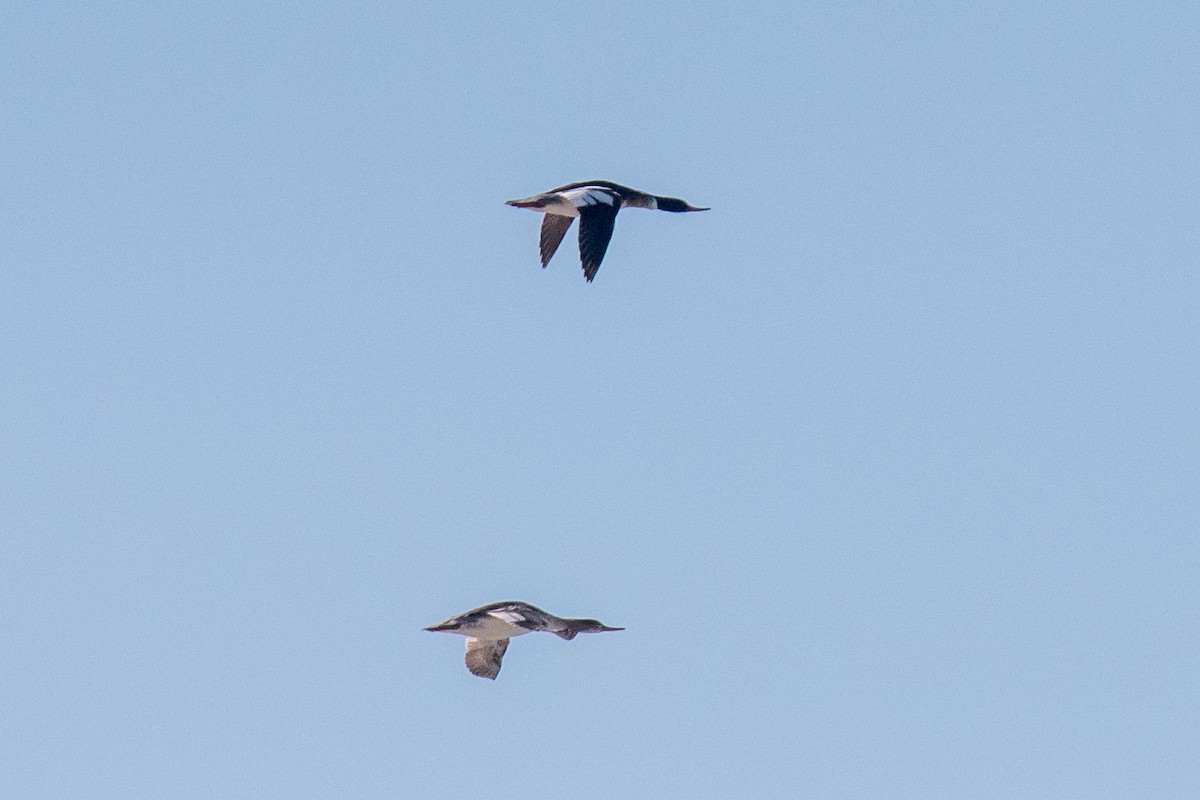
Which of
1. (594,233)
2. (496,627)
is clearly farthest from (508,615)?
(594,233)

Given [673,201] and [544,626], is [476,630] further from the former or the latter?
[673,201]

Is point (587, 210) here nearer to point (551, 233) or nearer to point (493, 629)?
point (551, 233)

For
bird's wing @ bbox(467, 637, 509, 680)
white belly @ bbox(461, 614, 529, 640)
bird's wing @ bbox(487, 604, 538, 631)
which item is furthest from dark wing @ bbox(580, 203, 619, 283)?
bird's wing @ bbox(467, 637, 509, 680)

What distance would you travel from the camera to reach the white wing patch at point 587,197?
39.2m

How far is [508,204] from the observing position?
39.8m

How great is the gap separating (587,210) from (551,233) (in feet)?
10.4

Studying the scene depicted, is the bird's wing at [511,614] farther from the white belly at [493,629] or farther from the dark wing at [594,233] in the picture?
the dark wing at [594,233]

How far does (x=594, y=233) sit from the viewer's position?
1507 inches

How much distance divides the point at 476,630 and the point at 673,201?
11.4 metres

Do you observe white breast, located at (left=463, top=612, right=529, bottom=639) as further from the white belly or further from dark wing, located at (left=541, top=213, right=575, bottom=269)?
dark wing, located at (left=541, top=213, right=575, bottom=269)

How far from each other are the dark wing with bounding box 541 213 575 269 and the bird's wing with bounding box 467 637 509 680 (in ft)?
23.5

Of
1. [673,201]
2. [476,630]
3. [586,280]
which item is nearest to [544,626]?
[476,630]

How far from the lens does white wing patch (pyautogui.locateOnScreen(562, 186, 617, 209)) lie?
3916 cm

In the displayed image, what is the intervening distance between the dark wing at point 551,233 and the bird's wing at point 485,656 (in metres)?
7.17
